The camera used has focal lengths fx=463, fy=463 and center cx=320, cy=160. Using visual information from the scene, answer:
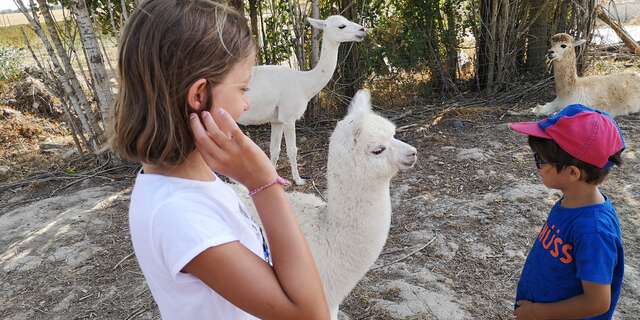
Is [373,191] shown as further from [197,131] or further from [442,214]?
[442,214]

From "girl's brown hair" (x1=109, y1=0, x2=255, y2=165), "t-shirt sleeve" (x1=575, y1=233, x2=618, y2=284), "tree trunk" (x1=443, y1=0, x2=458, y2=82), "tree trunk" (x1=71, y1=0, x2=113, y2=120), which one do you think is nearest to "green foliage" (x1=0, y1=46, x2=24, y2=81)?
"tree trunk" (x1=71, y1=0, x2=113, y2=120)

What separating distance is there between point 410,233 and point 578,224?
2158mm

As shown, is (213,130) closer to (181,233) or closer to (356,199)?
(181,233)

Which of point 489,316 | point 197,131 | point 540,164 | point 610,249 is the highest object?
point 197,131

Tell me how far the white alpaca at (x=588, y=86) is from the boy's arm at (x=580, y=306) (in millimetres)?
4572

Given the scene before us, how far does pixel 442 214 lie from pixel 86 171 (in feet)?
13.2

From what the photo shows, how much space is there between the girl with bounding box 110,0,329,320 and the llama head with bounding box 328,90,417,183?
4.00 ft

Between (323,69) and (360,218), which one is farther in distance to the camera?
(323,69)

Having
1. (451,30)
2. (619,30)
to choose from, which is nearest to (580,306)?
(451,30)

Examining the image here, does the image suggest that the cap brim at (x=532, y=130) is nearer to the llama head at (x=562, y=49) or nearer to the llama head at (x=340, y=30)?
the llama head at (x=340, y=30)

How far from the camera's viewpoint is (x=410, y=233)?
3.59 meters

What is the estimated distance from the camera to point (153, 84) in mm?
865

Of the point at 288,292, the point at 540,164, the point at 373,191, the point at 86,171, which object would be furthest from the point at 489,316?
the point at 86,171

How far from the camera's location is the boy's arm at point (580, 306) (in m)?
1.41
